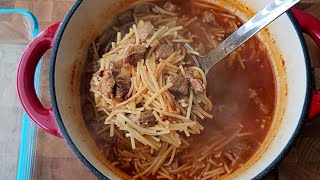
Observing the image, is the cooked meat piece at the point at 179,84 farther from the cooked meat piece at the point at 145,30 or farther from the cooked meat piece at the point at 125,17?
the cooked meat piece at the point at 125,17

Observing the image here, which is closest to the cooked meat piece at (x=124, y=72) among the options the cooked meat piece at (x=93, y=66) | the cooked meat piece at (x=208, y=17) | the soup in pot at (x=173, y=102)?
the soup in pot at (x=173, y=102)

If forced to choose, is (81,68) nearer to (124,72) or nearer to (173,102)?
(124,72)

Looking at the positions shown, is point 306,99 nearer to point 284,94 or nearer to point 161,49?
point 284,94

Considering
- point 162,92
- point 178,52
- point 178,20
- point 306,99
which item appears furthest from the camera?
Result: point 178,20

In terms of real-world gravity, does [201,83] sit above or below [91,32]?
below

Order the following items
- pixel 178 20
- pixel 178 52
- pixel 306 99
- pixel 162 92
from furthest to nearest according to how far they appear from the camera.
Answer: pixel 178 20, pixel 178 52, pixel 162 92, pixel 306 99

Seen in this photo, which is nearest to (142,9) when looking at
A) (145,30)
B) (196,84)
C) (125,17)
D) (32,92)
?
(125,17)

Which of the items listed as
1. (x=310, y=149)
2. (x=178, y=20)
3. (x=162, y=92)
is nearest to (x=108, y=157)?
(x=162, y=92)
